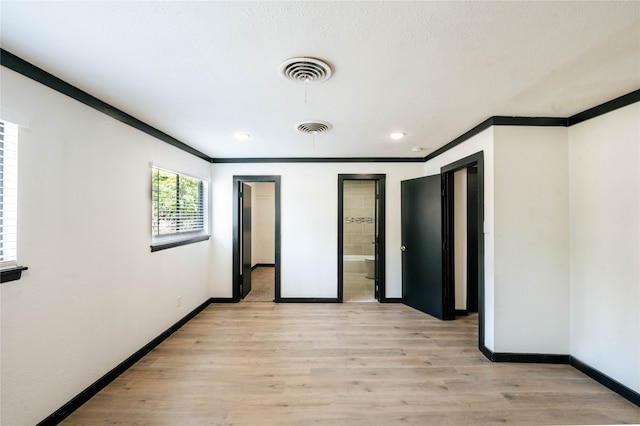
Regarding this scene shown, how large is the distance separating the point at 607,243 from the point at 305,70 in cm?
279

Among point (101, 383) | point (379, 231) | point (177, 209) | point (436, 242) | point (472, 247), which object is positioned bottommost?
point (101, 383)

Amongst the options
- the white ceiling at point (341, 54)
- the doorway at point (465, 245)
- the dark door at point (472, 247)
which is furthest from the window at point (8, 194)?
the dark door at point (472, 247)

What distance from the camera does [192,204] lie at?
3783mm

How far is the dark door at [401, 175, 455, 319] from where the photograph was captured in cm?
349

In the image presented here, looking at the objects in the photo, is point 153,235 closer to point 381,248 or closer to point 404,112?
point 404,112

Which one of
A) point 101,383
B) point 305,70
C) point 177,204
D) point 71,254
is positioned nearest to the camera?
point 305,70

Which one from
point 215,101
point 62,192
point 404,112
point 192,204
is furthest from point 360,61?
point 192,204

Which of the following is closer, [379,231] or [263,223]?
[379,231]

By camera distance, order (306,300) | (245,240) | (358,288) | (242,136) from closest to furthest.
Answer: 1. (242,136)
2. (306,300)
3. (245,240)
4. (358,288)

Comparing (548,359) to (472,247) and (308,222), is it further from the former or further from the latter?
(308,222)

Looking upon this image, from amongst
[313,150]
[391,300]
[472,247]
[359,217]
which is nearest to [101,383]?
[313,150]

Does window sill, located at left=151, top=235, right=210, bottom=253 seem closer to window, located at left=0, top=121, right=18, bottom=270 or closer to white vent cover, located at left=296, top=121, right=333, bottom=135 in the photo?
window, located at left=0, top=121, right=18, bottom=270

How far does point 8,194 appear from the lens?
1.51 meters

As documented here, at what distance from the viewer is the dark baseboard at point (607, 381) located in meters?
1.96
